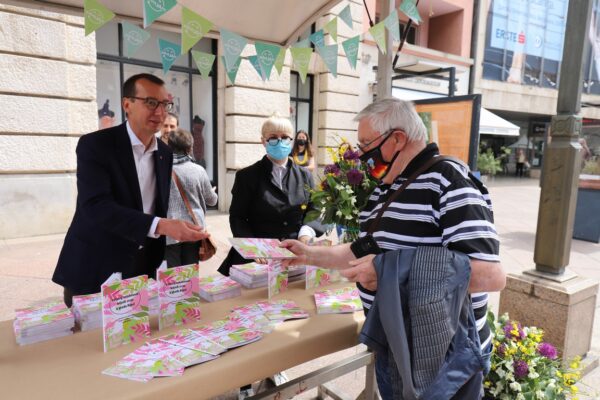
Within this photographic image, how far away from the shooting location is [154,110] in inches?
83.4

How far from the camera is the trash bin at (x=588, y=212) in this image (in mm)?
7089

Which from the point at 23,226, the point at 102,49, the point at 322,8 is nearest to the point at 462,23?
the point at 102,49

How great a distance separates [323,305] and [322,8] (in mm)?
2270

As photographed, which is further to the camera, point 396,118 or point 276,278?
point 276,278

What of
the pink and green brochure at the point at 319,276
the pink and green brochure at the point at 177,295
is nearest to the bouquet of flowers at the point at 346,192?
the pink and green brochure at the point at 319,276

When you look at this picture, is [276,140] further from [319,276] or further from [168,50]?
[319,276]

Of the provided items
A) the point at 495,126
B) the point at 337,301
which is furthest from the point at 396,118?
the point at 495,126

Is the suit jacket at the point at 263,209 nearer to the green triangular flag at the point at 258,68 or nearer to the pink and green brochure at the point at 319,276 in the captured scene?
the pink and green brochure at the point at 319,276

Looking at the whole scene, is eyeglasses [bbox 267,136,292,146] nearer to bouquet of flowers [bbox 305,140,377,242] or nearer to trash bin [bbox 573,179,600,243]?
bouquet of flowers [bbox 305,140,377,242]

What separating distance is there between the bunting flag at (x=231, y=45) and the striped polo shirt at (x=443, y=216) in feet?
4.77

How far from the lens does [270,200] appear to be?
275 centimetres

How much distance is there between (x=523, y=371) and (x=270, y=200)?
5.84 feet

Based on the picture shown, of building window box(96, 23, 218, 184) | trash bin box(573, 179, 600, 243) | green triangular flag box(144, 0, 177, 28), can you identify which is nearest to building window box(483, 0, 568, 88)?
trash bin box(573, 179, 600, 243)

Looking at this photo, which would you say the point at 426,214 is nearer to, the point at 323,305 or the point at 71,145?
the point at 323,305
